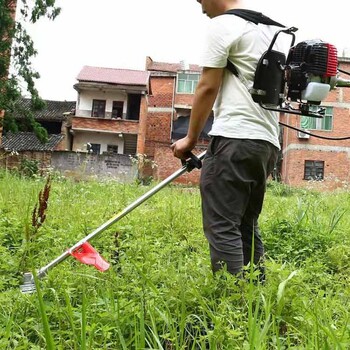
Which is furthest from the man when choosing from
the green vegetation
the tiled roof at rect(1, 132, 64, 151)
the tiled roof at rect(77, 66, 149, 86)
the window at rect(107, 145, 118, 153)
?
the window at rect(107, 145, 118, 153)

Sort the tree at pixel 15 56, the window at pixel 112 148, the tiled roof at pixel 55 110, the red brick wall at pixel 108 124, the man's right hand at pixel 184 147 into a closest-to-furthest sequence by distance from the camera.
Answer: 1. the man's right hand at pixel 184 147
2. the tree at pixel 15 56
3. the red brick wall at pixel 108 124
4. the window at pixel 112 148
5. the tiled roof at pixel 55 110

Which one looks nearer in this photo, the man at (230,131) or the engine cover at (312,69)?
the engine cover at (312,69)

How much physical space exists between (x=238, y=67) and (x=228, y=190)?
579 millimetres

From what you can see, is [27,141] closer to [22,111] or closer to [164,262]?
[22,111]

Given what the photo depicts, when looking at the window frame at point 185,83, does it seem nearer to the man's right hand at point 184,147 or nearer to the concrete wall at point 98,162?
the concrete wall at point 98,162

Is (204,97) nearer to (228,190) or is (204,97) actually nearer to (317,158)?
(228,190)

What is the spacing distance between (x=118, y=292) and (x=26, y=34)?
16.7 m

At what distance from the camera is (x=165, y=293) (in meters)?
1.94

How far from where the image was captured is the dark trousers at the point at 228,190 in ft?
6.86

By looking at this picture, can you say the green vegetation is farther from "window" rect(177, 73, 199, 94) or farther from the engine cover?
"window" rect(177, 73, 199, 94)

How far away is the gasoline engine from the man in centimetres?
12

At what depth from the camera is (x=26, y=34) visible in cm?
1688

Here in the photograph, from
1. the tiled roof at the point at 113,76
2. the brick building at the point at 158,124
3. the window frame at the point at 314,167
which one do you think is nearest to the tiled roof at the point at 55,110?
the brick building at the point at 158,124

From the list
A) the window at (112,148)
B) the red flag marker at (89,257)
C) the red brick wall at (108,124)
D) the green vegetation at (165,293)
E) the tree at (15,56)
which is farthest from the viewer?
the window at (112,148)
